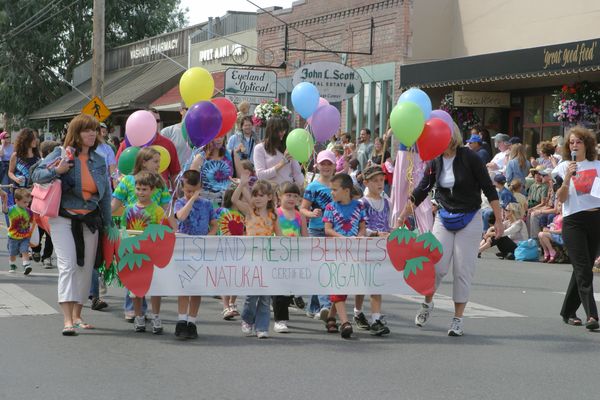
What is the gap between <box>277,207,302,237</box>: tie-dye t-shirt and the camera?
31.5ft

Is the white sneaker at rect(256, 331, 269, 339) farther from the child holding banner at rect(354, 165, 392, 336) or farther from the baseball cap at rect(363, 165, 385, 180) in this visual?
the baseball cap at rect(363, 165, 385, 180)

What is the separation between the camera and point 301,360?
812cm

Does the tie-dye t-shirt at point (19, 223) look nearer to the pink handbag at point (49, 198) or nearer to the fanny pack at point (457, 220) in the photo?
the pink handbag at point (49, 198)

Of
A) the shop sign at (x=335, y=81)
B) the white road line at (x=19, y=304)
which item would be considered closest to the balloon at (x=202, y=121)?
the white road line at (x=19, y=304)

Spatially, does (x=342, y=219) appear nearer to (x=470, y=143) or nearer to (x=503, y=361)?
(x=503, y=361)

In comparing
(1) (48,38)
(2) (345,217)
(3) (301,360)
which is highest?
(1) (48,38)

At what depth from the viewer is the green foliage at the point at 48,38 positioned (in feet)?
161

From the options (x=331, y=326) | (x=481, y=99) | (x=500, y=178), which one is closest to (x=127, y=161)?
(x=331, y=326)

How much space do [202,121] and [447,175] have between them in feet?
7.34

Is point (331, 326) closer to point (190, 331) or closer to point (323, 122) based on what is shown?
point (190, 331)

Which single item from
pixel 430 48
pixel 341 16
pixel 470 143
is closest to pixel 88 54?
pixel 341 16

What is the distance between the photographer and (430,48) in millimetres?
27391

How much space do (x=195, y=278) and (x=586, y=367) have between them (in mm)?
3317

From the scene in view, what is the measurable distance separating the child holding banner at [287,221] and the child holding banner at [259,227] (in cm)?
17
